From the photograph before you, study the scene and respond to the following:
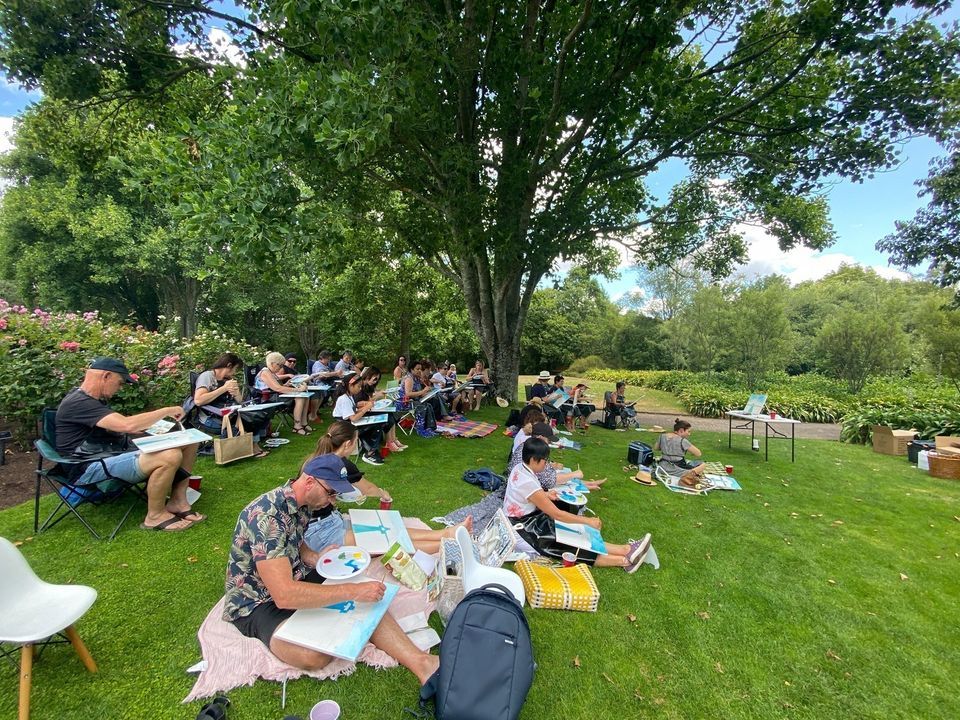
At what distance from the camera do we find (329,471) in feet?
8.51

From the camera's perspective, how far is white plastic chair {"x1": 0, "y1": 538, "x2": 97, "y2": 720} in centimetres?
206

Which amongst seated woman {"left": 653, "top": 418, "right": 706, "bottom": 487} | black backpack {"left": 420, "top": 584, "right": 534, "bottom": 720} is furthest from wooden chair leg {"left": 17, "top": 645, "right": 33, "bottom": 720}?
seated woman {"left": 653, "top": 418, "right": 706, "bottom": 487}

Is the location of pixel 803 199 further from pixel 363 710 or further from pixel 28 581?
pixel 28 581

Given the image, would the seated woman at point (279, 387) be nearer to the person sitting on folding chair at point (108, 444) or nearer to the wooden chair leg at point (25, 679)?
the person sitting on folding chair at point (108, 444)

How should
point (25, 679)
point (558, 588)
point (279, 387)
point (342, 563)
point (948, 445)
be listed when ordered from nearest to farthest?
point (25, 679)
point (342, 563)
point (558, 588)
point (279, 387)
point (948, 445)

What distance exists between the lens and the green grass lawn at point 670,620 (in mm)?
2475

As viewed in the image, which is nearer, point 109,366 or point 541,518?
point 109,366

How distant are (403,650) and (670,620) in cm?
210

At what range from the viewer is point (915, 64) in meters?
6.88

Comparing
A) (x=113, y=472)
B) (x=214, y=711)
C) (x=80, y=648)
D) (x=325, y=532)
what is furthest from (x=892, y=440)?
(x=113, y=472)

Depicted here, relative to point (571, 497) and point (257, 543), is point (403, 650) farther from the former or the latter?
point (571, 497)

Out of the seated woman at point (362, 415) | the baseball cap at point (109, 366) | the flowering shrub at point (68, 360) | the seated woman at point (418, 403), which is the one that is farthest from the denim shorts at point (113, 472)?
the seated woman at point (418, 403)

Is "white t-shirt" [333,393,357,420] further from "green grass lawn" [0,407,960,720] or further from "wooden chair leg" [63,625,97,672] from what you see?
"wooden chair leg" [63,625,97,672]

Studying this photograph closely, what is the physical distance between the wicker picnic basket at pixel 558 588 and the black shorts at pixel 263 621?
1815 mm
